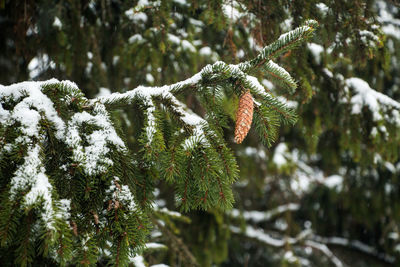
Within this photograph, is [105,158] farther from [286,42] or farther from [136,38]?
[136,38]

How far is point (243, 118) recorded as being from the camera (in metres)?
1.09

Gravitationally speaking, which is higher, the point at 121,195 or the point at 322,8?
the point at 322,8

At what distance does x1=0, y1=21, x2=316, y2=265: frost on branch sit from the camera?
0.98m

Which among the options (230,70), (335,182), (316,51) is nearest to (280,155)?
(335,182)

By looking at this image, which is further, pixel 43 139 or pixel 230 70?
pixel 230 70

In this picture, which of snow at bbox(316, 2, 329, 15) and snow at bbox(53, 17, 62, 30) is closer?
snow at bbox(316, 2, 329, 15)

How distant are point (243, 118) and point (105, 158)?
0.52 m

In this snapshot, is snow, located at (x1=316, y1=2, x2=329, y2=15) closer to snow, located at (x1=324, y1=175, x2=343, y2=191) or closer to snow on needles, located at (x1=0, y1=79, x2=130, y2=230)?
snow on needles, located at (x1=0, y1=79, x2=130, y2=230)

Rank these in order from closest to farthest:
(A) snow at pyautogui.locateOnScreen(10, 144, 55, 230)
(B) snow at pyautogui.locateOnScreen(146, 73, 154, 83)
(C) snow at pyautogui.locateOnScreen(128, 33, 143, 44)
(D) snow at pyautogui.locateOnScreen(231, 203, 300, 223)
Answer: (A) snow at pyautogui.locateOnScreen(10, 144, 55, 230) < (C) snow at pyautogui.locateOnScreen(128, 33, 143, 44) < (B) snow at pyautogui.locateOnScreen(146, 73, 154, 83) < (D) snow at pyautogui.locateOnScreen(231, 203, 300, 223)

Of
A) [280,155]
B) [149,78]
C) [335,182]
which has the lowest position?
[335,182]

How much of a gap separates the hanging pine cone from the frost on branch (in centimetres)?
3

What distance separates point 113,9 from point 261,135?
2.04m

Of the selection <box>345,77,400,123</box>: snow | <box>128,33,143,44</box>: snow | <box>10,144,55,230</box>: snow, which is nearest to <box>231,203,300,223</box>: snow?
<box>345,77,400,123</box>: snow

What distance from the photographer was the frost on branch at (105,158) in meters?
0.98
